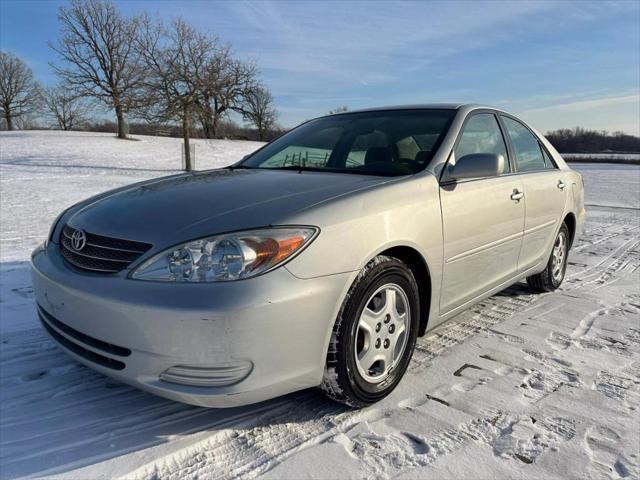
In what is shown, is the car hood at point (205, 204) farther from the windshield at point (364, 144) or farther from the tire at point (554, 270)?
the tire at point (554, 270)

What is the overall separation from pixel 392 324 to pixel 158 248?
122 cm

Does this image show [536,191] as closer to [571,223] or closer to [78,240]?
[571,223]

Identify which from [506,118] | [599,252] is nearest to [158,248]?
[506,118]

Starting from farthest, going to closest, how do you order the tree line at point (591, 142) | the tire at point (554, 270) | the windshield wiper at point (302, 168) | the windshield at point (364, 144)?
the tree line at point (591, 142), the tire at point (554, 270), the windshield wiper at point (302, 168), the windshield at point (364, 144)

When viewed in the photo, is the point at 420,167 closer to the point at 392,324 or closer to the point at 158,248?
the point at 392,324

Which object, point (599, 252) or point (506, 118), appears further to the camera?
point (599, 252)

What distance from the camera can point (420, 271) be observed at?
2.67 meters

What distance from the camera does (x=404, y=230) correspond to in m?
2.42

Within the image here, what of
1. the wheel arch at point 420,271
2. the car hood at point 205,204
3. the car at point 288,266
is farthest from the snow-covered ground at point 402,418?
the car hood at point 205,204

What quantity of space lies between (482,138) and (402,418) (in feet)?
6.81

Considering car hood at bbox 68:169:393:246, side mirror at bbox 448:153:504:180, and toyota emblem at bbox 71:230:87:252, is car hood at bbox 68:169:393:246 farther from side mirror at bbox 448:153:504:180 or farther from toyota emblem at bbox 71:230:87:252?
side mirror at bbox 448:153:504:180

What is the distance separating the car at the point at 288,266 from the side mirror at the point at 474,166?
1 centimetres

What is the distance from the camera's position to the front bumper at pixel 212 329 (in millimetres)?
1869

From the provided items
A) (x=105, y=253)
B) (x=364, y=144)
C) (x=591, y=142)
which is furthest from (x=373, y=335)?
(x=591, y=142)
